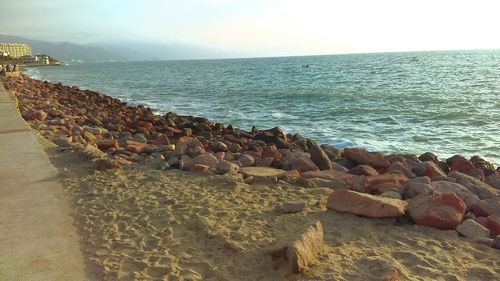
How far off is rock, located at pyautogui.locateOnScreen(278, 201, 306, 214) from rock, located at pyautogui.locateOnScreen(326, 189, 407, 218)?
10.9 inches

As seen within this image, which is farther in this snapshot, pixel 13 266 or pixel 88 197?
pixel 88 197

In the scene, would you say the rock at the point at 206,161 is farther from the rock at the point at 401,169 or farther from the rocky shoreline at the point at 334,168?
the rock at the point at 401,169

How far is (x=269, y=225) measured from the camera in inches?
167

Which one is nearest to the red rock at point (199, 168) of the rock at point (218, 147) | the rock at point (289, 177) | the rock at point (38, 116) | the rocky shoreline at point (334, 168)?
the rocky shoreline at point (334, 168)

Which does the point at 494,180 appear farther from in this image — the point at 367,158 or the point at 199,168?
the point at 199,168

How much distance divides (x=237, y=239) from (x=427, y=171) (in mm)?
4427

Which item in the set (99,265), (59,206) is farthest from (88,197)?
(99,265)

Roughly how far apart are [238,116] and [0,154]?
11.5 metres

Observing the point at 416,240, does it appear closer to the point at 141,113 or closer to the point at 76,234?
the point at 76,234

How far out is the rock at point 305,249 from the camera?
10.5ft

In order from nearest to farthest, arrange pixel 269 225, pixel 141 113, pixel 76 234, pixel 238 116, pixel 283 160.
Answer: pixel 76 234
pixel 269 225
pixel 283 160
pixel 141 113
pixel 238 116

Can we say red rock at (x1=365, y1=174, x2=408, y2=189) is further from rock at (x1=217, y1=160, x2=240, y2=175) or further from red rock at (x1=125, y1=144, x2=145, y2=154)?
→ red rock at (x1=125, y1=144, x2=145, y2=154)

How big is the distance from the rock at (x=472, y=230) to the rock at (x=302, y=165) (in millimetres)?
2907

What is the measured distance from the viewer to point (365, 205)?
4398 millimetres
